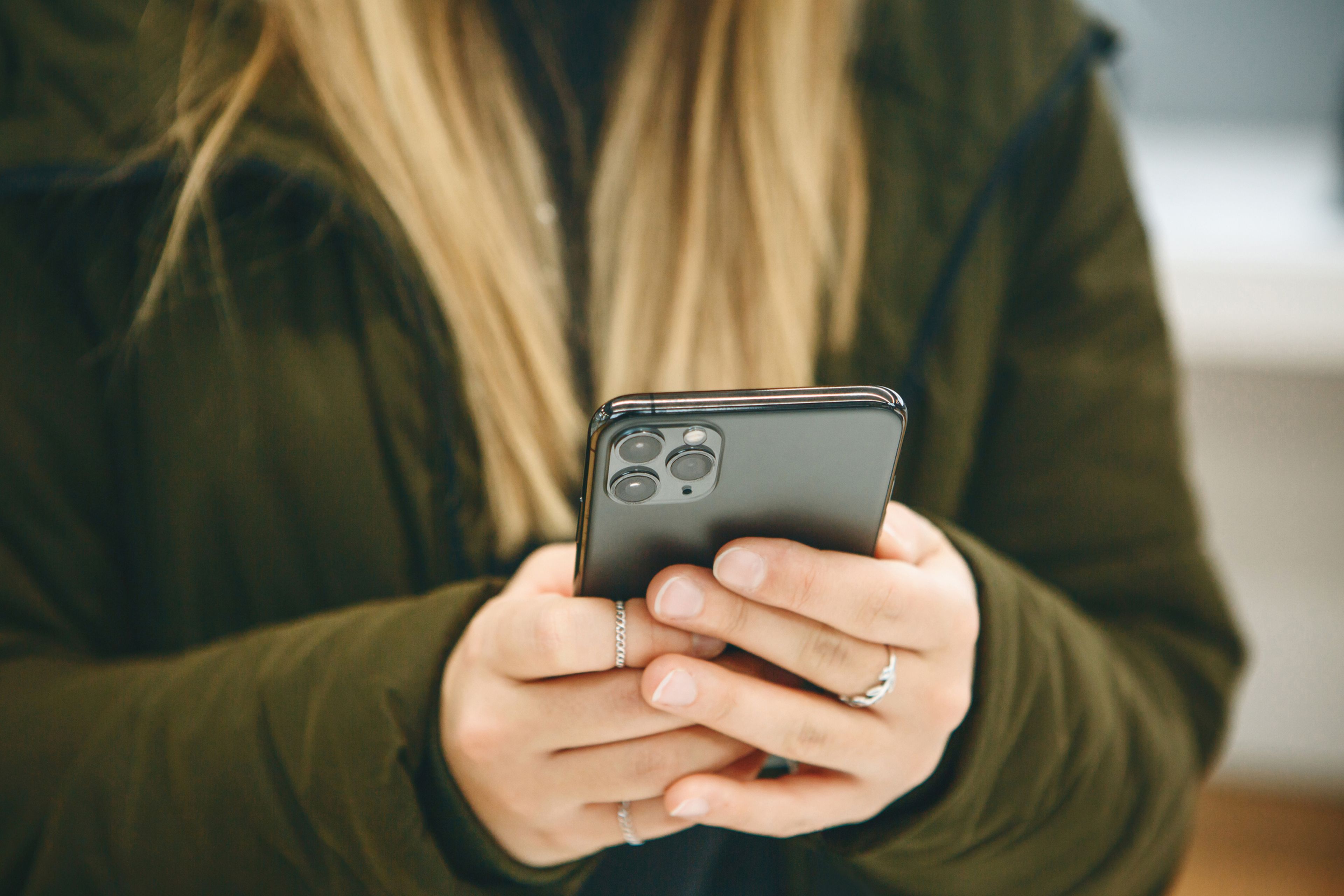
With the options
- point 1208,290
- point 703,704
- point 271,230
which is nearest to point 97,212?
point 271,230

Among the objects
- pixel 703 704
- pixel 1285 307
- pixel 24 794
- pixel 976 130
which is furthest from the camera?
pixel 1285 307

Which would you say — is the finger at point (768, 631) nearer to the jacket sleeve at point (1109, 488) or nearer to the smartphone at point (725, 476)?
the smartphone at point (725, 476)

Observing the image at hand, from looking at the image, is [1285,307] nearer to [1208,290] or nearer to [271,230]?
[1208,290]

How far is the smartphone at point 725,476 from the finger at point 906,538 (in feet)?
0.04

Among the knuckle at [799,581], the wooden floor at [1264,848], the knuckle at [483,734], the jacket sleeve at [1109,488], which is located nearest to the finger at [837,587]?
the knuckle at [799,581]

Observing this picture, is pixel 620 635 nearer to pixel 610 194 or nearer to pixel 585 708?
pixel 585 708

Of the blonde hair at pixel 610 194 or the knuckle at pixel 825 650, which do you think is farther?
the blonde hair at pixel 610 194

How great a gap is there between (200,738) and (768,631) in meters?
0.28

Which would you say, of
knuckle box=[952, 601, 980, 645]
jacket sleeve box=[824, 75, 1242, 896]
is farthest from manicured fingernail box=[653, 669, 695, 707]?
jacket sleeve box=[824, 75, 1242, 896]

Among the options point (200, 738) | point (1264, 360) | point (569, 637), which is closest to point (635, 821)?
point (569, 637)

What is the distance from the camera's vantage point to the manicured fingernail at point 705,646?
367 millimetres

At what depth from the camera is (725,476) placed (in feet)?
1.10

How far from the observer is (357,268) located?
1.67 ft

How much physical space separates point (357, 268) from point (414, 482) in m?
0.13
